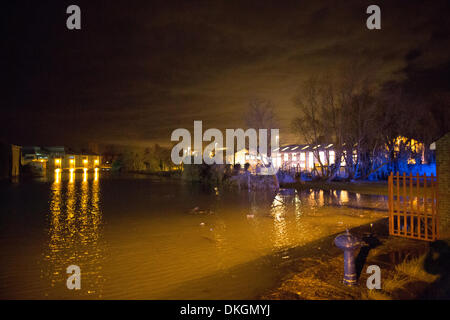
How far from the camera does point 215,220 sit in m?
11.5

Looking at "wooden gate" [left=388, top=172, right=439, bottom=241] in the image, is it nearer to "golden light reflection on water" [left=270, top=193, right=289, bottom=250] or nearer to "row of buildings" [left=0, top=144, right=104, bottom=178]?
"golden light reflection on water" [left=270, top=193, right=289, bottom=250]

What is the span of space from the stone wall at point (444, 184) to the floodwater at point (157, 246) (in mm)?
2883

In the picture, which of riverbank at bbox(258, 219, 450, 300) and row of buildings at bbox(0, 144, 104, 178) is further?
row of buildings at bbox(0, 144, 104, 178)

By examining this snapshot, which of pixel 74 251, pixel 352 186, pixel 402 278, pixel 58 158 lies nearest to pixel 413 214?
pixel 402 278

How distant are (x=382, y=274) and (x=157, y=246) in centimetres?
530

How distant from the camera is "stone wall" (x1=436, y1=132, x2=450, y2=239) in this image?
23.1 ft

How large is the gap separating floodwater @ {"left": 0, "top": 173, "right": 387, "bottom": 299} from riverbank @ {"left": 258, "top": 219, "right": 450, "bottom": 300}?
0.52 metres

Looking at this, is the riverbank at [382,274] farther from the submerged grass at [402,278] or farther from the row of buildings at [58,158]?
the row of buildings at [58,158]

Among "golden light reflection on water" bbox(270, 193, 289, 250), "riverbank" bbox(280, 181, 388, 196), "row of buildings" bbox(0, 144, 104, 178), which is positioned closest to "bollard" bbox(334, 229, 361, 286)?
"golden light reflection on water" bbox(270, 193, 289, 250)

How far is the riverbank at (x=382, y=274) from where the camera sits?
4691 mm

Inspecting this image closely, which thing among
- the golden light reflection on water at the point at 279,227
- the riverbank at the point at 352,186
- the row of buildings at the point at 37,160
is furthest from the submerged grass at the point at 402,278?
the row of buildings at the point at 37,160
